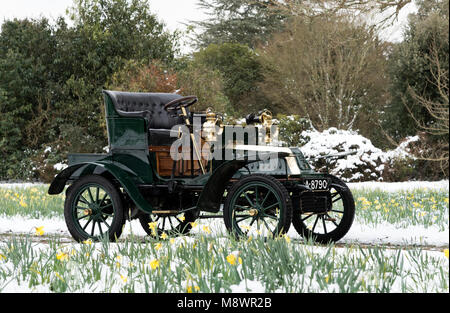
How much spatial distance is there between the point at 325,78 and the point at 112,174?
50.4 feet

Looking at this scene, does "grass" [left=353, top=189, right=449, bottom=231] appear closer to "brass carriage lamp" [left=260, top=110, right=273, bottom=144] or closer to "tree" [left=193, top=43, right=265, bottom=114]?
"brass carriage lamp" [left=260, top=110, right=273, bottom=144]

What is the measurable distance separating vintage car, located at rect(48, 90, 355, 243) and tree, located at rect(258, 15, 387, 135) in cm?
1375

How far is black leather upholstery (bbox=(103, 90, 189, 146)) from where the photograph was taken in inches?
228

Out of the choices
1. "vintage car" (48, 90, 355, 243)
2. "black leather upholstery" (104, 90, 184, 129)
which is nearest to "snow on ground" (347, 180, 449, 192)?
"black leather upholstery" (104, 90, 184, 129)

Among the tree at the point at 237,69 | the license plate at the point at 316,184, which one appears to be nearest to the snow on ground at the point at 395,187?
the license plate at the point at 316,184

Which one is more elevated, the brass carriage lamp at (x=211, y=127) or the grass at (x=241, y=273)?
the brass carriage lamp at (x=211, y=127)

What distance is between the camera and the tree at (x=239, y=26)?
2462 cm

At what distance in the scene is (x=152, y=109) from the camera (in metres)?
6.34

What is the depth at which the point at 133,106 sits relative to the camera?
20.2 ft

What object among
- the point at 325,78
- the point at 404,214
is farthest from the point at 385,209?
the point at 325,78

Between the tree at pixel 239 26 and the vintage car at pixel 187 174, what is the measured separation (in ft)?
63.1

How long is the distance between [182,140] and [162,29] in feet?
48.1

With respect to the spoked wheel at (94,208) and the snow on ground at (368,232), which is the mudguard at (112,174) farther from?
the snow on ground at (368,232)
